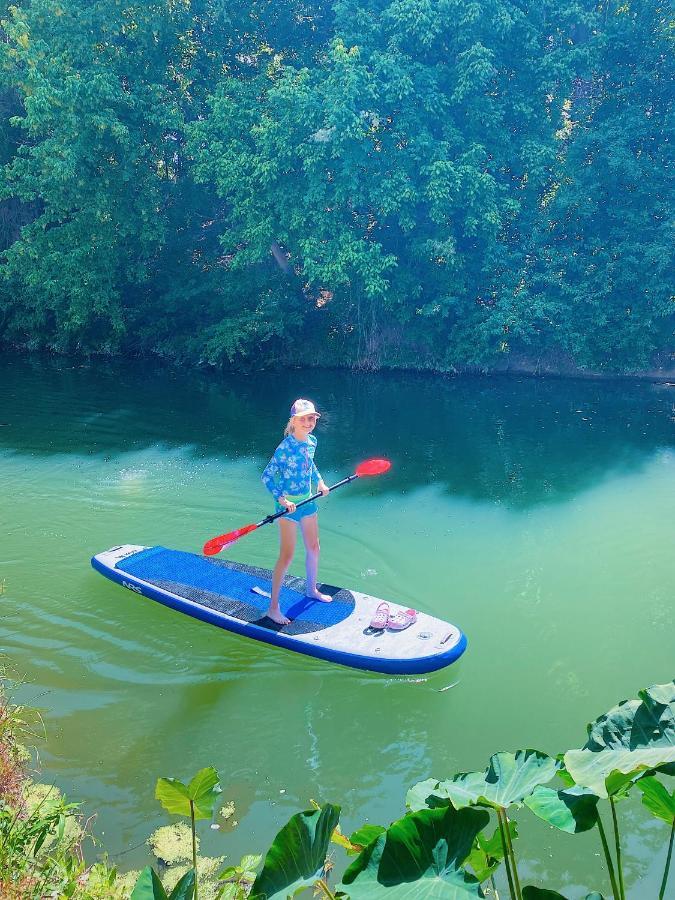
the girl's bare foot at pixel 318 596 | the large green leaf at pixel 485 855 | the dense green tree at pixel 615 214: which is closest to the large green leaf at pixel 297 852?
the large green leaf at pixel 485 855

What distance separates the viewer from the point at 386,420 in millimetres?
12742

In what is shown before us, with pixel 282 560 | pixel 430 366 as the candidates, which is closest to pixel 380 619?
pixel 282 560

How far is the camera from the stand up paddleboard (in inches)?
210

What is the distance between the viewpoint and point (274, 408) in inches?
537

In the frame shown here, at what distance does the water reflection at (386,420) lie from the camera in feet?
33.1

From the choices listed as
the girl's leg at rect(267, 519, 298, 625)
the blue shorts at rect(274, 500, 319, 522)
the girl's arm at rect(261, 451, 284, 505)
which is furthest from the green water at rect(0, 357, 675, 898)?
the girl's arm at rect(261, 451, 284, 505)

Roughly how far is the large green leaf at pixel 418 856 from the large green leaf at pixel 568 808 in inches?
10.4

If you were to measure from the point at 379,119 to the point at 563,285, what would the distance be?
4525 millimetres

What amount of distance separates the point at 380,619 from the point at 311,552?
30.7 inches

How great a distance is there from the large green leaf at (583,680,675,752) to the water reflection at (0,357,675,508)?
6552 mm

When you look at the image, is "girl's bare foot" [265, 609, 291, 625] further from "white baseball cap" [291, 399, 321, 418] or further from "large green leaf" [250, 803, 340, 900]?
"large green leaf" [250, 803, 340, 900]

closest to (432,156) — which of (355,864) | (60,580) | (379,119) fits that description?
(379,119)

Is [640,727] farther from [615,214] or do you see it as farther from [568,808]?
[615,214]

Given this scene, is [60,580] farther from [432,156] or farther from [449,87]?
[449,87]
